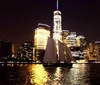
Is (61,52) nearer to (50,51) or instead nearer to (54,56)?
(54,56)

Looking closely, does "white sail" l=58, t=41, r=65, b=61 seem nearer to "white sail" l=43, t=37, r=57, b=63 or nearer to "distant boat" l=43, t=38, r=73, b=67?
"distant boat" l=43, t=38, r=73, b=67

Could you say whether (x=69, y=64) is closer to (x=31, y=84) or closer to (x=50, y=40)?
(x=50, y=40)

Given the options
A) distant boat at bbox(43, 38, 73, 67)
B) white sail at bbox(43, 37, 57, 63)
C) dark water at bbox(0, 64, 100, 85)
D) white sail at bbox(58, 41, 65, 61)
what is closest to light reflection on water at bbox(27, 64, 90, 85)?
dark water at bbox(0, 64, 100, 85)

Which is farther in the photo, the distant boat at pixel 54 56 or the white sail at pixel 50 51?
the distant boat at pixel 54 56

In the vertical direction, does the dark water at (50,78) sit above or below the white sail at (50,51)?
below

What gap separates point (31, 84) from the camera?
75.4 metres

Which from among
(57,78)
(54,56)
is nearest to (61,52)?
(54,56)

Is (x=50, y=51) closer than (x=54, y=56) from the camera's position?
Yes

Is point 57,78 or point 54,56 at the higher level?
point 54,56

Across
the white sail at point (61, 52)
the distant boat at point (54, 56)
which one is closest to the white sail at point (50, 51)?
the distant boat at point (54, 56)

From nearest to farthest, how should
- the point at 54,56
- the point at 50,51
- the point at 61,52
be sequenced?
1. the point at 50,51
2. the point at 54,56
3. the point at 61,52

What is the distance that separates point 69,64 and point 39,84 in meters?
112

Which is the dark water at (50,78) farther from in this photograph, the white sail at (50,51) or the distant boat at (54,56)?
the distant boat at (54,56)

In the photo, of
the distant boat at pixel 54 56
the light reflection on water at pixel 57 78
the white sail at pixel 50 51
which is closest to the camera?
the light reflection on water at pixel 57 78
